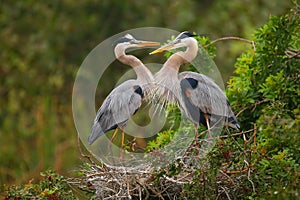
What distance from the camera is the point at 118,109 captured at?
517 centimetres

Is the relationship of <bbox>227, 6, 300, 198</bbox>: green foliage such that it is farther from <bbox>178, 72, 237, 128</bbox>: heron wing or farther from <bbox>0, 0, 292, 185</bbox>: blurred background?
<bbox>0, 0, 292, 185</bbox>: blurred background

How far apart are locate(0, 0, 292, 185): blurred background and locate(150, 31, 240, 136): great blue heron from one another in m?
4.74

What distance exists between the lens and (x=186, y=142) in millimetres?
4887

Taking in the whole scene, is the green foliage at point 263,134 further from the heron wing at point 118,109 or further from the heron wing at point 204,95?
the heron wing at point 118,109

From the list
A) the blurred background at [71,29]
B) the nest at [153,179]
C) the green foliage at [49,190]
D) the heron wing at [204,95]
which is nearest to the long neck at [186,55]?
the heron wing at [204,95]

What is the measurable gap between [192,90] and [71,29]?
6.42m

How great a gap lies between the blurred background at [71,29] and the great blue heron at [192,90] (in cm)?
474

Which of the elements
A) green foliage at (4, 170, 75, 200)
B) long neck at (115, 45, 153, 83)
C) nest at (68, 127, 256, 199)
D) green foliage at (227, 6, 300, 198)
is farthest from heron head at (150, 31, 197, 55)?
green foliage at (4, 170, 75, 200)

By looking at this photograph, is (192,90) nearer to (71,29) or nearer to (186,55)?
(186,55)

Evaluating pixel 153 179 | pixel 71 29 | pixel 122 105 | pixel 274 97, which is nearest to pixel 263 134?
pixel 153 179

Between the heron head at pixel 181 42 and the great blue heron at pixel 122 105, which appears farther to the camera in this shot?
the heron head at pixel 181 42

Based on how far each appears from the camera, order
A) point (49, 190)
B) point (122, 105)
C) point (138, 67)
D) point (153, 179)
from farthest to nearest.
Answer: point (138, 67), point (122, 105), point (49, 190), point (153, 179)

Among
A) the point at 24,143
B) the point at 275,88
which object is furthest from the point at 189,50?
the point at 24,143

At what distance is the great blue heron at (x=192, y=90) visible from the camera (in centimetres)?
514
